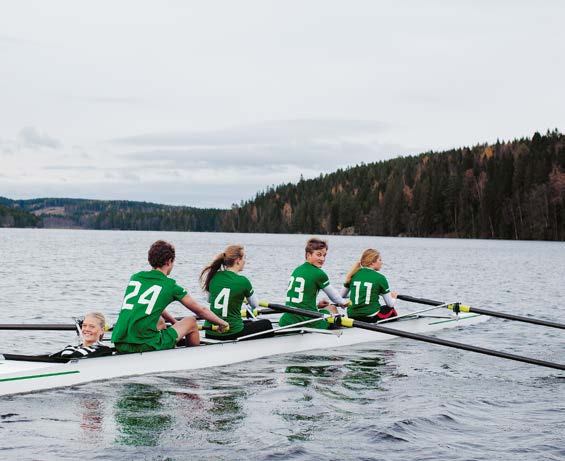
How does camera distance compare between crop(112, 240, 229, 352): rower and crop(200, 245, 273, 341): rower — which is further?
crop(200, 245, 273, 341): rower

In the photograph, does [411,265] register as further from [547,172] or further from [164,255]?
[547,172]

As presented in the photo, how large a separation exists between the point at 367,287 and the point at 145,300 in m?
6.87

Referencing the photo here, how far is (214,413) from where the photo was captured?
10.4m

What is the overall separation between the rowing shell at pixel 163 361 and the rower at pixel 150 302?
0.25 meters

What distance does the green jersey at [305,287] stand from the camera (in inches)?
585

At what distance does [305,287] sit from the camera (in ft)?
49.1

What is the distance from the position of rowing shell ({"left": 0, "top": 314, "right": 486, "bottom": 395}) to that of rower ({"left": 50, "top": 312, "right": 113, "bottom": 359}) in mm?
141

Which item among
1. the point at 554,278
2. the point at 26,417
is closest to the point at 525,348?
the point at 26,417

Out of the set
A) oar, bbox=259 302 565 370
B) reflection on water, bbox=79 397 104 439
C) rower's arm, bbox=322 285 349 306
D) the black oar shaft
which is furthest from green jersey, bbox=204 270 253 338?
reflection on water, bbox=79 397 104 439

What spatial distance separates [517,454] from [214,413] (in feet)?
13.6

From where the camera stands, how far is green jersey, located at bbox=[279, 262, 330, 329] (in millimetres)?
14852

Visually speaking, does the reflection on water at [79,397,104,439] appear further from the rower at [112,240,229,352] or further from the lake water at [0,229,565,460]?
the rower at [112,240,229,352]

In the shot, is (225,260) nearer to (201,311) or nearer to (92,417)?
(201,311)

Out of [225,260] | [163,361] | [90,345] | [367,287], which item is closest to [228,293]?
[225,260]
